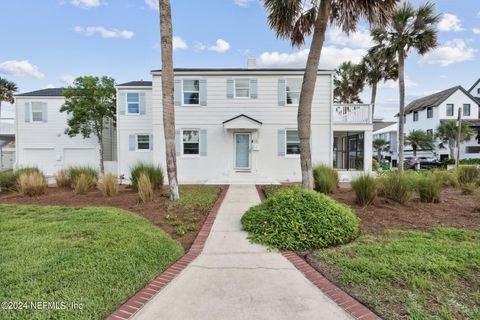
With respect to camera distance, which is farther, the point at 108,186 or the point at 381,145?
the point at 381,145

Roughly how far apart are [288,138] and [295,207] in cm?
916

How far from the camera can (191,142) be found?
1434 cm

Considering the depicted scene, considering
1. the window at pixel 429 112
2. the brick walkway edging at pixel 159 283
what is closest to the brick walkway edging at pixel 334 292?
the brick walkway edging at pixel 159 283

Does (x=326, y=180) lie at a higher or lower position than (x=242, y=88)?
lower

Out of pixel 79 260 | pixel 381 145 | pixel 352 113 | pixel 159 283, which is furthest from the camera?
pixel 381 145

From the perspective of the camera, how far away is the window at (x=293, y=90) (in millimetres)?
14094

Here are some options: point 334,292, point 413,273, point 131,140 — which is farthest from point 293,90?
point 334,292

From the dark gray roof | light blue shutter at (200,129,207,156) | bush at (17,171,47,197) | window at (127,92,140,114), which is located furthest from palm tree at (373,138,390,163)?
bush at (17,171,47,197)

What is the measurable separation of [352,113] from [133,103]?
13.0 m

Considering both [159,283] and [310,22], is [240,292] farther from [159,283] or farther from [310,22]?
[310,22]

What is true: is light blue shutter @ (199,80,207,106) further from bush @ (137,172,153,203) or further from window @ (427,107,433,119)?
window @ (427,107,433,119)

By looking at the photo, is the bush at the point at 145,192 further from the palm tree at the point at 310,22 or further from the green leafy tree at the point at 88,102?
the green leafy tree at the point at 88,102

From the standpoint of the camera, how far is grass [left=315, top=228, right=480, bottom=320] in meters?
2.84

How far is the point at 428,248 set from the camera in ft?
14.3
